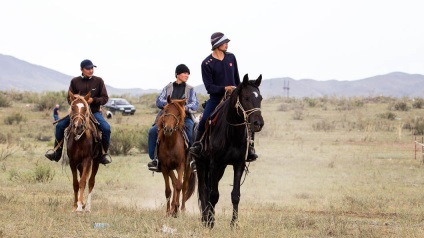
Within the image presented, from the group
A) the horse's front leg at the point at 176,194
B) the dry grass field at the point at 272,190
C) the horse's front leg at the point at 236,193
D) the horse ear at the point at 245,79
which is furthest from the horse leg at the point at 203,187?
the horse ear at the point at 245,79

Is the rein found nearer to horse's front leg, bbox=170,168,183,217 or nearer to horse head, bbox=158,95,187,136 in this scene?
horse head, bbox=158,95,187,136

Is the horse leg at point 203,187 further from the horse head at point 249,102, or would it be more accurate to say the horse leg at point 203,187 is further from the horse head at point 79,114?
the horse head at point 79,114

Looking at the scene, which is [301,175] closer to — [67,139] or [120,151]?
[120,151]

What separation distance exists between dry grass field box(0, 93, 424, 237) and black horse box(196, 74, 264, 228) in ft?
1.42

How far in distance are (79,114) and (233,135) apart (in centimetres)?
344

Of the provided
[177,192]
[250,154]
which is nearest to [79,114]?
[177,192]

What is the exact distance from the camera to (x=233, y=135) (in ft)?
30.8

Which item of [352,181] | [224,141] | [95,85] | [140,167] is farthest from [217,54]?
[140,167]

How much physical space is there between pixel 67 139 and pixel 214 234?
441 centimetres

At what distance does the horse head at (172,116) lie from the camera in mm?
11469

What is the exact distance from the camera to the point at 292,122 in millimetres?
44531

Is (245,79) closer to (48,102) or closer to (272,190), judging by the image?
(272,190)

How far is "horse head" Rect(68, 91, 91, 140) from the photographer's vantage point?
1155cm

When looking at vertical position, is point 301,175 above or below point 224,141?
below
